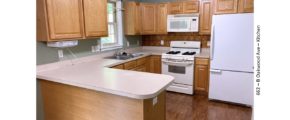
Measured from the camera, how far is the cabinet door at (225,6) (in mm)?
3077

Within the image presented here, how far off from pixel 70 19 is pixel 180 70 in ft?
7.54

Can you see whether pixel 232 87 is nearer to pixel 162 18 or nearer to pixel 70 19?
pixel 162 18

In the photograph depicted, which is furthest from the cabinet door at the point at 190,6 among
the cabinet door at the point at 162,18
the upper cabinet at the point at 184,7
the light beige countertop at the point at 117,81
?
the light beige countertop at the point at 117,81

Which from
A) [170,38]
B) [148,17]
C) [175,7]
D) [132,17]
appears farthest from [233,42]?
[132,17]

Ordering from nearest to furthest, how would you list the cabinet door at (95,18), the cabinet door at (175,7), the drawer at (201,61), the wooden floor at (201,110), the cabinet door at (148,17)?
the cabinet door at (95,18), the wooden floor at (201,110), the drawer at (201,61), the cabinet door at (175,7), the cabinet door at (148,17)

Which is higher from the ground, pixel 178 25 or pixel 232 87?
pixel 178 25

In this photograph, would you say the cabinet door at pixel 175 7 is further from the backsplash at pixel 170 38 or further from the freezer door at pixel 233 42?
the freezer door at pixel 233 42

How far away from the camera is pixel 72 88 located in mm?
1995

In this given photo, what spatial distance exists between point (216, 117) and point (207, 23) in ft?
5.96

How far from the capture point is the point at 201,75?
3607 millimetres

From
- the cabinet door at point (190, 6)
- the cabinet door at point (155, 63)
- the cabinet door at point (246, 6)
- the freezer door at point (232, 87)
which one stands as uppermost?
the cabinet door at point (190, 6)

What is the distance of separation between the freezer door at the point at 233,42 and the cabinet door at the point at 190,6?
0.68 metres
